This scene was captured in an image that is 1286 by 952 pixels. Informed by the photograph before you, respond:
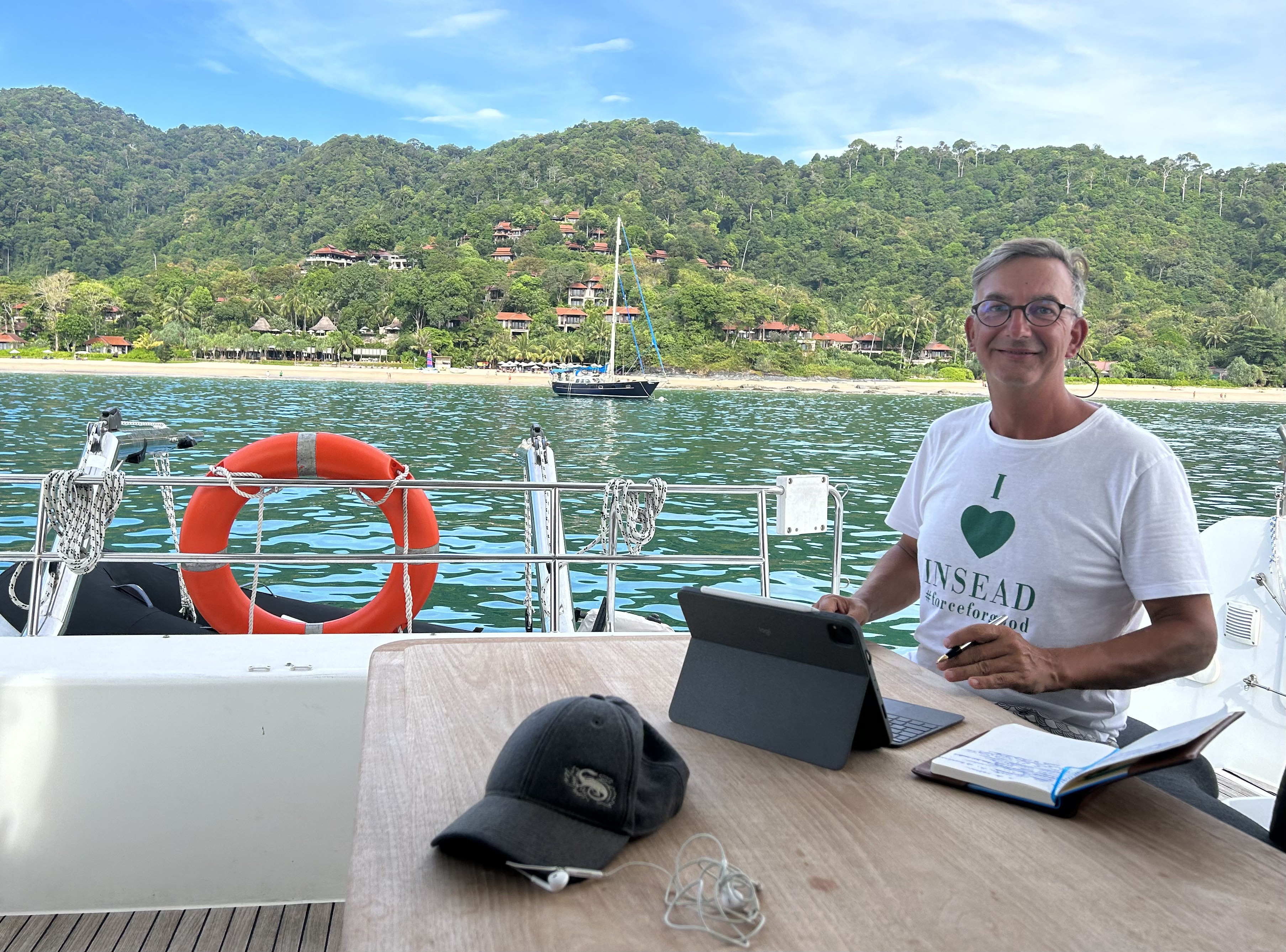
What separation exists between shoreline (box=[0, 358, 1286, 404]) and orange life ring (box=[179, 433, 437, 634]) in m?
48.4

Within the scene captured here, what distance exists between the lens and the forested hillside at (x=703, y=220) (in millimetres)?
65062

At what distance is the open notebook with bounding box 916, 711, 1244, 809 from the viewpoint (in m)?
0.74

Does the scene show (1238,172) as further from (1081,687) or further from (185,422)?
(1081,687)

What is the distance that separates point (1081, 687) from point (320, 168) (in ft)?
337

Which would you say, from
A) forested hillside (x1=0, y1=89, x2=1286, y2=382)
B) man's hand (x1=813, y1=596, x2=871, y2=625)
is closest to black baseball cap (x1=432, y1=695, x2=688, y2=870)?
man's hand (x1=813, y1=596, x2=871, y2=625)

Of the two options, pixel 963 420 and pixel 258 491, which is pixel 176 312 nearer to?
pixel 258 491

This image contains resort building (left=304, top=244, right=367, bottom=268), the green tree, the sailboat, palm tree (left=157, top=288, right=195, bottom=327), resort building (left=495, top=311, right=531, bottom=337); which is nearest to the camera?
the sailboat

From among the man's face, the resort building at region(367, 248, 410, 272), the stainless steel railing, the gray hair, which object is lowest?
the stainless steel railing

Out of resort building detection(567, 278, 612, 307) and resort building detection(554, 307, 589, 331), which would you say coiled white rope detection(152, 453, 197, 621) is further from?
resort building detection(567, 278, 612, 307)

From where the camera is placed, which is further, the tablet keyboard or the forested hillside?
the forested hillside

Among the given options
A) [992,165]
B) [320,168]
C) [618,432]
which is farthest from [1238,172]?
[320,168]

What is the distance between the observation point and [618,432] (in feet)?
A: 81.4

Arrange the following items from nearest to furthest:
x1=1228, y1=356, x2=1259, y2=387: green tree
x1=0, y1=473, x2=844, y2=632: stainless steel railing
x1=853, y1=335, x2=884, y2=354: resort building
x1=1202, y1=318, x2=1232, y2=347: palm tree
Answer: x1=0, y1=473, x2=844, y2=632: stainless steel railing → x1=1228, y1=356, x2=1259, y2=387: green tree → x1=1202, y1=318, x2=1232, y2=347: palm tree → x1=853, y1=335, x2=884, y2=354: resort building

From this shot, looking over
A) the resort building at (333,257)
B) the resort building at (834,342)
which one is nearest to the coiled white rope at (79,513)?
the resort building at (834,342)
